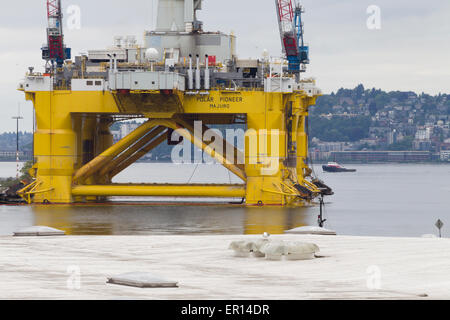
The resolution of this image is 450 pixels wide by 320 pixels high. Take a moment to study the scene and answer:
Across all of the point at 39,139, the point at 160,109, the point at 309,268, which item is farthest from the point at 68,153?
the point at 309,268

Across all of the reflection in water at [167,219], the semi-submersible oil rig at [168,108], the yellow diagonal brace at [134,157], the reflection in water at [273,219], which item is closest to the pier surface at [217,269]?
→ the reflection in water at [167,219]

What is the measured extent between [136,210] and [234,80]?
10.1 metres

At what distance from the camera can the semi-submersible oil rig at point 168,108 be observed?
189ft

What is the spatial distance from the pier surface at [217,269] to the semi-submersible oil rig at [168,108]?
26.6m

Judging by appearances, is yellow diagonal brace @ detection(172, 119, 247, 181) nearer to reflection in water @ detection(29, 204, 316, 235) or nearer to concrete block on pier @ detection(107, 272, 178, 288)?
reflection in water @ detection(29, 204, 316, 235)

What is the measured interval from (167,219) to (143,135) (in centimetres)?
937

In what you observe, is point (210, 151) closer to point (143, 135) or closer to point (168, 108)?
point (168, 108)

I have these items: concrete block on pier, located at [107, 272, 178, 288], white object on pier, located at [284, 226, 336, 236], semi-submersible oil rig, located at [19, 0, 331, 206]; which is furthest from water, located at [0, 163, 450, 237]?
concrete block on pier, located at [107, 272, 178, 288]

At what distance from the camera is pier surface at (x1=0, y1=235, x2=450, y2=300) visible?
18.8 m

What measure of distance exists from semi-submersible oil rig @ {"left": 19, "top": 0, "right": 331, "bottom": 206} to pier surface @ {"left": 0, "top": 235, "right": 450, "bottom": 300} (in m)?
26.6
